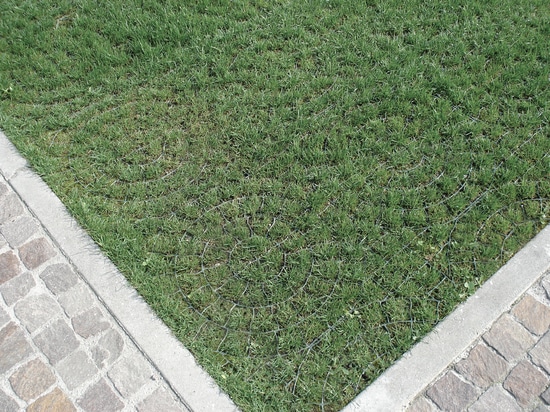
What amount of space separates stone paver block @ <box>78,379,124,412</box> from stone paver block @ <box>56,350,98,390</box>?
10 centimetres

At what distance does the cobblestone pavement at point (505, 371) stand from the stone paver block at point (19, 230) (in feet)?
10.3

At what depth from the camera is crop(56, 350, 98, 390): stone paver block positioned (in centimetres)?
369

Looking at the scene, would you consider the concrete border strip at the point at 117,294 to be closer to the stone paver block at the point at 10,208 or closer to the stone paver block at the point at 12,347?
the stone paver block at the point at 10,208

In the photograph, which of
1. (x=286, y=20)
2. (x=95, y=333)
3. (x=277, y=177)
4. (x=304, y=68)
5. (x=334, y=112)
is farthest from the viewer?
(x=286, y=20)

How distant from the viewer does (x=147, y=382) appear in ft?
12.1

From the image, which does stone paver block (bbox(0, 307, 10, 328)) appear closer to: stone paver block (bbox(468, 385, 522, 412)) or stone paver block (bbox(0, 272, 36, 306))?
stone paver block (bbox(0, 272, 36, 306))

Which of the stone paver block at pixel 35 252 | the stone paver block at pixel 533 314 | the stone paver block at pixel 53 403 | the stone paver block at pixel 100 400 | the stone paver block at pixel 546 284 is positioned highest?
the stone paver block at pixel 546 284


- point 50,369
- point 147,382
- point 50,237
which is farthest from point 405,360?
point 50,237

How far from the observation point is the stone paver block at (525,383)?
3.55 metres

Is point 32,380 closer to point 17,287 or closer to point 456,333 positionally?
point 17,287

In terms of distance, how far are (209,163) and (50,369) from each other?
2017mm

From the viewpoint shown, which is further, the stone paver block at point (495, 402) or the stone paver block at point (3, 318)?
the stone paver block at point (3, 318)

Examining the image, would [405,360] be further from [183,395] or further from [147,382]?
[147,382]

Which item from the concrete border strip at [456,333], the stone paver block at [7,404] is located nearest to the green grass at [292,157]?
the concrete border strip at [456,333]
